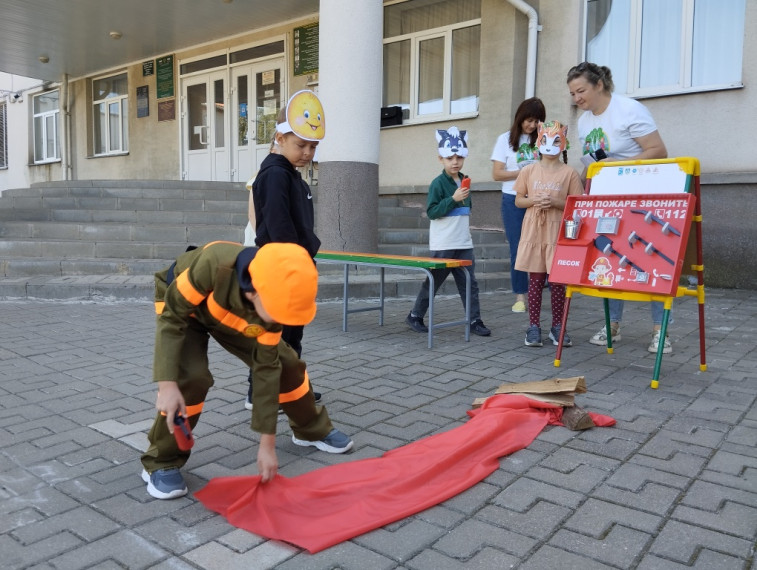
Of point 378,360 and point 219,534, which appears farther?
point 378,360

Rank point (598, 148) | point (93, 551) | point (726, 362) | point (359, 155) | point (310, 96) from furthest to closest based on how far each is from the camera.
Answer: point (359, 155) < point (598, 148) < point (726, 362) < point (310, 96) < point (93, 551)

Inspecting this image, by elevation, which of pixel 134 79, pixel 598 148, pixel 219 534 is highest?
pixel 134 79

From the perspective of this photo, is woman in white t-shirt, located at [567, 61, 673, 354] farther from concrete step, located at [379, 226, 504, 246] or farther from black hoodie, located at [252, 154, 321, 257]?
concrete step, located at [379, 226, 504, 246]

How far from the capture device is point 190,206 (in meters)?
10.9

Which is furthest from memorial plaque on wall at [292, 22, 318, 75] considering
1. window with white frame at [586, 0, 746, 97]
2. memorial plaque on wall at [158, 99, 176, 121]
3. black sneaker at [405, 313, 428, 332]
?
black sneaker at [405, 313, 428, 332]

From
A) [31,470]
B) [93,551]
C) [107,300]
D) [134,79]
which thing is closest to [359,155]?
[107,300]

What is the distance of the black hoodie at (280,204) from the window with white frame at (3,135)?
827 inches

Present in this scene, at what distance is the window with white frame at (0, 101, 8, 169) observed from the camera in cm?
Answer: 2084

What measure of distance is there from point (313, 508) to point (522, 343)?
3225 millimetres

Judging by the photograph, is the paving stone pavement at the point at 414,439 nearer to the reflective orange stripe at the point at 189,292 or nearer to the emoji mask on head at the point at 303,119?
the reflective orange stripe at the point at 189,292

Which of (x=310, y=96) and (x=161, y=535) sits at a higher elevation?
(x=310, y=96)

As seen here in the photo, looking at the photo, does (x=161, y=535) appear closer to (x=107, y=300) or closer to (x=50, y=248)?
(x=107, y=300)

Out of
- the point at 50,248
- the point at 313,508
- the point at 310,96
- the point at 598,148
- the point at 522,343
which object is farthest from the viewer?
the point at 50,248

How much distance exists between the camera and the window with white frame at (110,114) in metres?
17.0
